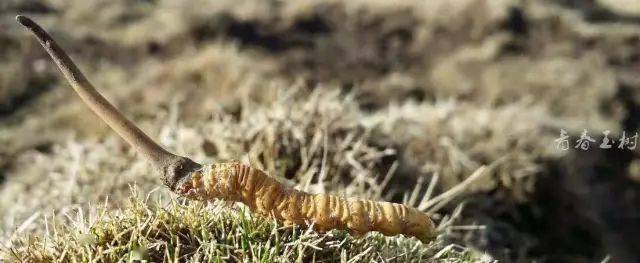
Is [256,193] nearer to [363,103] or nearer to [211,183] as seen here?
[211,183]

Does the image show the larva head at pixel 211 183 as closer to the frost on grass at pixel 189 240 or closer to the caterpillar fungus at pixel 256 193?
the caterpillar fungus at pixel 256 193

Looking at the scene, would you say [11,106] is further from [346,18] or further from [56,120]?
[346,18]

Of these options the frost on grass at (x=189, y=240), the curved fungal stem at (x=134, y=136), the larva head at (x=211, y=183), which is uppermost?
the curved fungal stem at (x=134, y=136)

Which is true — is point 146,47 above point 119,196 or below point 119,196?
above

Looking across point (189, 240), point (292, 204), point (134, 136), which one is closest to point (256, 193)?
point (292, 204)

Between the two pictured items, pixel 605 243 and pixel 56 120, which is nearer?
pixel 605 243

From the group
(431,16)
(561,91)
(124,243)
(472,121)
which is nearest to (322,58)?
(431,16)

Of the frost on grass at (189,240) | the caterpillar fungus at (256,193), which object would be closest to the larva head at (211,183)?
the caterpillar fungus at (256,193)
